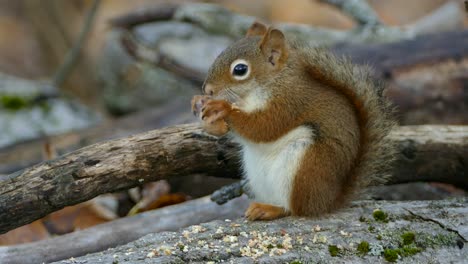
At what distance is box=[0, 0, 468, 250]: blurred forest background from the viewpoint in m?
3.90

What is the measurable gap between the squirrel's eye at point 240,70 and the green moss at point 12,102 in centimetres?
337

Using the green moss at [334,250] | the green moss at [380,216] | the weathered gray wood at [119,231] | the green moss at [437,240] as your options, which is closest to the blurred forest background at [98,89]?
the weathered gray wood at [119,231]

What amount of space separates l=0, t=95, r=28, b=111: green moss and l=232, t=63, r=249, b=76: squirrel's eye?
337cm

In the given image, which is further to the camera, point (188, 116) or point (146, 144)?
point (188, 116)

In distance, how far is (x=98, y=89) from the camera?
7410 mm

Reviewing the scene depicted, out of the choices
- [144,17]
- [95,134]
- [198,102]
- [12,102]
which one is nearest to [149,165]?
[198,102]

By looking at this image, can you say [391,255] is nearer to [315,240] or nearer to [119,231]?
[315,240]

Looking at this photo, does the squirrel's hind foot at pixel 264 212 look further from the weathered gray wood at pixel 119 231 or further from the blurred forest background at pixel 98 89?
the blurred forest background at pixel 98 89

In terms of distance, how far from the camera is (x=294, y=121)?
274 cm

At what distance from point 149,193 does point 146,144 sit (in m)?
1.01

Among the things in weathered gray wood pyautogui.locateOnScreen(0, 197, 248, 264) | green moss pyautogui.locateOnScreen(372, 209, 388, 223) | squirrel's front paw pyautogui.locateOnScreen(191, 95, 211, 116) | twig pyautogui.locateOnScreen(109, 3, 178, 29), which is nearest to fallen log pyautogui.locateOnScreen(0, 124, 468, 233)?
weathered gray wood pyautogui.locateOnScreen(0, 197, 248, 264)

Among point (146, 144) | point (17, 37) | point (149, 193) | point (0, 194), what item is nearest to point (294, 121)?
point (146, 144)

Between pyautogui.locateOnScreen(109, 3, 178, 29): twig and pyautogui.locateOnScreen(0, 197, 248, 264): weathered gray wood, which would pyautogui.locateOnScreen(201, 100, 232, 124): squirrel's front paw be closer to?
pyautogui.locateOnScreen(0, 197, 248, 264): weathered gray wood

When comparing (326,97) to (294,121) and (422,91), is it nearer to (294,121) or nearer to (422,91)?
(294,121)
